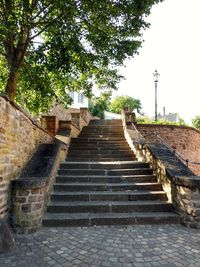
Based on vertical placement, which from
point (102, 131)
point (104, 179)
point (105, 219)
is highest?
point (102, 131)

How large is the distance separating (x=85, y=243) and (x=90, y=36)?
265 inches

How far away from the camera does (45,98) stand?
10156 mm

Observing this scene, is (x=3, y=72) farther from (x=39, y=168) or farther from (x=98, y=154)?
(x=39, y=168)

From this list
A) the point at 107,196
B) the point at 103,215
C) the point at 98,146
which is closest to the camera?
the point at 103,215

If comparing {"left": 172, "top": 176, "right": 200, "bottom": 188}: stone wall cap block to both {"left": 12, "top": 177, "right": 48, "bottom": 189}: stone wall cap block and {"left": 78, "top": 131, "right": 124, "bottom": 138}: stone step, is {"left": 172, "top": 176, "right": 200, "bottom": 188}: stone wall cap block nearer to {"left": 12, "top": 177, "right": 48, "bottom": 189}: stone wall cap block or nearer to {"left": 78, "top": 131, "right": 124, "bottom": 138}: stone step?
{"left": 12, "top": 177, "right": 48, "bottom": 189}: stone wall cap block

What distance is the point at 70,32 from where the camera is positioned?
8.41m

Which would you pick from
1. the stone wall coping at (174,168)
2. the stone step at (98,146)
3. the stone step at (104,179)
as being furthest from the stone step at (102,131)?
the stone step at (104,179)

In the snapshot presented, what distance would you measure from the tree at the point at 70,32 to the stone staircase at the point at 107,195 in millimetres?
→ 3328

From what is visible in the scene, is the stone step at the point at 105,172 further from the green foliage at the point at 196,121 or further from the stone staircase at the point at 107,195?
the green foliage at the point at 196,121

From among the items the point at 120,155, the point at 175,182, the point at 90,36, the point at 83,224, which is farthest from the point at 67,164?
the point at 90,36

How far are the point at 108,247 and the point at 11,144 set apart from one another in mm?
2668

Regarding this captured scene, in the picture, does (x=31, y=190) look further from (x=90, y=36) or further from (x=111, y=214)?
(x=90, y=36)

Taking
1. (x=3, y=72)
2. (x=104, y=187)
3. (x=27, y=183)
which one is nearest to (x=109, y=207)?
(x=104, y=187)

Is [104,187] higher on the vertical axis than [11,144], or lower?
lower
